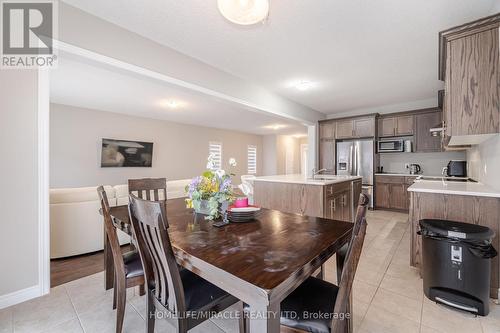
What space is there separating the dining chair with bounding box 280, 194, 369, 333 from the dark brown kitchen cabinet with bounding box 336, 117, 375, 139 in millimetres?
4988

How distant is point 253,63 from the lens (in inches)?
125

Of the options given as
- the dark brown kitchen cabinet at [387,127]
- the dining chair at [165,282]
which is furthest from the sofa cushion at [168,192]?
the dark brown kitchen cabinet at [387,127]

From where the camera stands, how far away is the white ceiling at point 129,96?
10.6 ft

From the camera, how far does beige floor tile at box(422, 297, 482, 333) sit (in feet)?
5.23

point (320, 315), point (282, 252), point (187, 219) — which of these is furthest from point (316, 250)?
point (187, 219)

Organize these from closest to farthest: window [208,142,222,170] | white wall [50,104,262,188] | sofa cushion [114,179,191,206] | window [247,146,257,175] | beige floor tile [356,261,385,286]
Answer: beige floor tile [356,261,385,286], sofa cushion [114,179,191,206], white wall [50,104,262,188], window [208,142,222,170], window [247,146,257,175]

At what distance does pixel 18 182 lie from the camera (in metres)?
1.90

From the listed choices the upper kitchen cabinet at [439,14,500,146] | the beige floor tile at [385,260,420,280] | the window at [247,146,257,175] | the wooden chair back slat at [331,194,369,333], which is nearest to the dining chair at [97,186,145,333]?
the wooden chair back slat at [331,194,369,333]

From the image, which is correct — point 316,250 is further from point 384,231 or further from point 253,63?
point 384,231

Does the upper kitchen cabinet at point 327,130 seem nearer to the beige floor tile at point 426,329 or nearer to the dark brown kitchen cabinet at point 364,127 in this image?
the dark brown kitchen cabinet at point 364,127

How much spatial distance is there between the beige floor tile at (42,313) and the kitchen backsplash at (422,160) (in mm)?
6319

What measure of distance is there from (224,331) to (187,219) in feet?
2.67

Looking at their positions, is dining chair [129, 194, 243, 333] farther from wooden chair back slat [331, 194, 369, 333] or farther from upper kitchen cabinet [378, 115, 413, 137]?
upper kitchen cabinet [378, 115, 413, 137]

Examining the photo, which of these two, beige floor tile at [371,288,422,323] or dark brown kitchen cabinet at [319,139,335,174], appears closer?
beige floor tile at [371,288,422,323]
